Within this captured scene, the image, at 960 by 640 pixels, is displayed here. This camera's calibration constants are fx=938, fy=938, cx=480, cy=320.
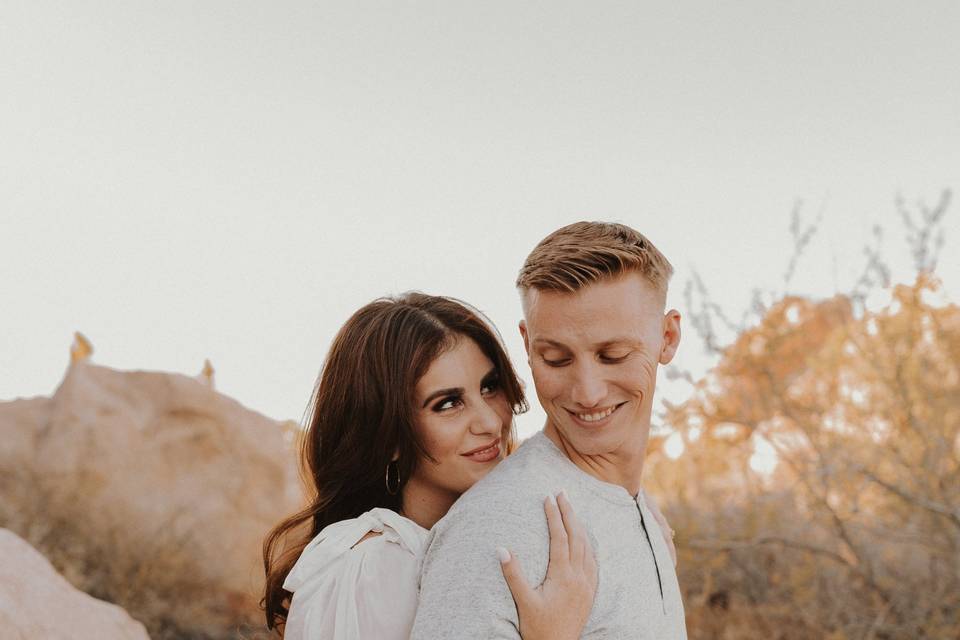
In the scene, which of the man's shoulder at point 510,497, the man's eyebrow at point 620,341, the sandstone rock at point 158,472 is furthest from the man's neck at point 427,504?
the sandstone rock at point 158,472

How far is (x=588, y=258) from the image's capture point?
2160 mm

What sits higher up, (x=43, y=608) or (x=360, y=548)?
(x=360, y=548)

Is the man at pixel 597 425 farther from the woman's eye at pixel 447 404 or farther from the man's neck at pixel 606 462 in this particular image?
the woman's eye at pixel 447 404

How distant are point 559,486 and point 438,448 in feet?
2.46

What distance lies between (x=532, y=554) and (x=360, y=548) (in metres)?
0.80

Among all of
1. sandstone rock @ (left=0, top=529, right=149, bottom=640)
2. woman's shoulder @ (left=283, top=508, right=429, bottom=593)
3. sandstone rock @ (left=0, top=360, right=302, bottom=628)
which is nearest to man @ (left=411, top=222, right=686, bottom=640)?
woman's shoulder @ (left=283, top=508, right=429, bottom=593)

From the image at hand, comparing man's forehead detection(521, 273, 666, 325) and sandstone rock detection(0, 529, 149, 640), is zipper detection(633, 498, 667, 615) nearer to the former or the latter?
man's forehead detection(521, 273, 666, 325)

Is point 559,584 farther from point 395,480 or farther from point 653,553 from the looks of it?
point 395,480

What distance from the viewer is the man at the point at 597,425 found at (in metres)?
1.94

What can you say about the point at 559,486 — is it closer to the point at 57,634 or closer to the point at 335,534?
the point at 335,534

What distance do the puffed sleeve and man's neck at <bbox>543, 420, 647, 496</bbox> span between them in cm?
48

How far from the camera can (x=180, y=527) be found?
6680 millimetres

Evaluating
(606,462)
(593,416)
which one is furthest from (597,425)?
(606,462)

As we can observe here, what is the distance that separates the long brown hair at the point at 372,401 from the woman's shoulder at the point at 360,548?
10.7 inches
